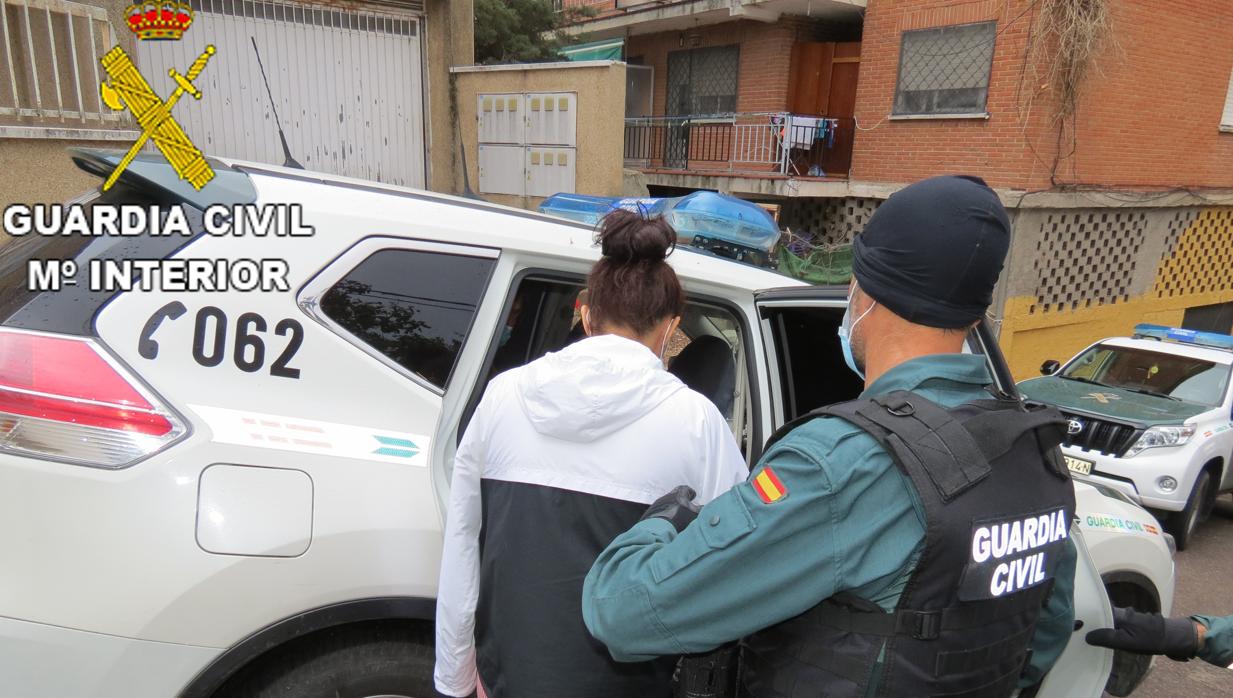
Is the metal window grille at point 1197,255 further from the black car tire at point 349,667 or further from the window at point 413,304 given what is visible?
the black car tire at point 349,667

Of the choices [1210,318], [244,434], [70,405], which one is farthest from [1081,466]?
[1210,318]

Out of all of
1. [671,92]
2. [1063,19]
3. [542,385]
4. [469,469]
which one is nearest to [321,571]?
[469,469]

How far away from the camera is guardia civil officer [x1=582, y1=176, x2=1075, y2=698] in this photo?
3.39 ft

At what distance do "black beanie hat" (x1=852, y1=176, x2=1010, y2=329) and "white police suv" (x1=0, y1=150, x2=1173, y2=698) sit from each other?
1.01 m

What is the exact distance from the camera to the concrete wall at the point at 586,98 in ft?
25.7

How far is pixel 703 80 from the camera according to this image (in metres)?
14.5

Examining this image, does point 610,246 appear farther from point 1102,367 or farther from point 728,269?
point 1102,367

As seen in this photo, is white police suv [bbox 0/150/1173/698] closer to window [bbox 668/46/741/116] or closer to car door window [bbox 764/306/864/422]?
car door window [bbox 764/306/864/422]

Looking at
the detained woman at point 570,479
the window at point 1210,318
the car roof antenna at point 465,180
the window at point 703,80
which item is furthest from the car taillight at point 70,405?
the window at point 1210,318

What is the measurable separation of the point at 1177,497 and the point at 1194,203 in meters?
9.38

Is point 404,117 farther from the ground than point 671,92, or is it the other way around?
point 671,92

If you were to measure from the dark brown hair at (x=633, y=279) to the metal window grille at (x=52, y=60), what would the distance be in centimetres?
467

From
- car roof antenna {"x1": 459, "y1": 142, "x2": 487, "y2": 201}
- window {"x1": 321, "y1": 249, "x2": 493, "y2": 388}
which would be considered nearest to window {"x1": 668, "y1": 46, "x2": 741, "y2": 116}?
car roof antenna {"x1": 459, "y1": 142, "x2": 487, "y2": 201}

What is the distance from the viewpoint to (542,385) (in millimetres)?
1444
